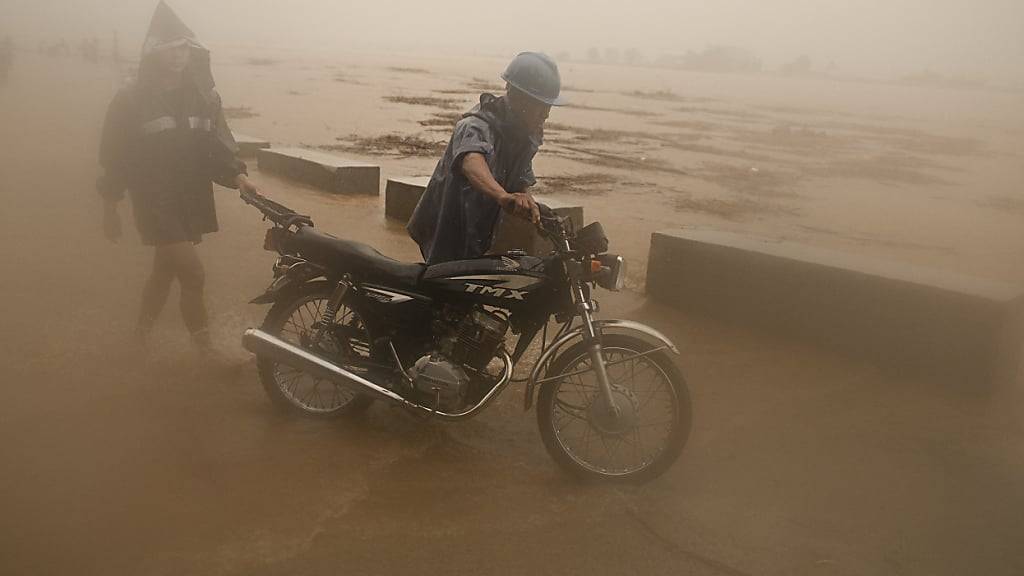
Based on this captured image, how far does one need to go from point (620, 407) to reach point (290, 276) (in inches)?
68.5

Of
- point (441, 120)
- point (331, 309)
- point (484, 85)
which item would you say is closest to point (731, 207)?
point (331, 309)

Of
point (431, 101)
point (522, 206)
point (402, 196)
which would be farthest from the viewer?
point (431, 101)

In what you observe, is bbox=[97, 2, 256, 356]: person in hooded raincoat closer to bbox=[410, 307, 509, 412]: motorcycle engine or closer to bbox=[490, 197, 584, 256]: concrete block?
bbox=[410, 307, 509, 412]: motorcycle engine

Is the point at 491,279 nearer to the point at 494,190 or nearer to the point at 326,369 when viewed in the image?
the point at 494,190

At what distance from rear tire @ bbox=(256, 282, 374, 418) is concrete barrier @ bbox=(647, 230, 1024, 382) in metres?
2.93

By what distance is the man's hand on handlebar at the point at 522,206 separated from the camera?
3807 millimetres

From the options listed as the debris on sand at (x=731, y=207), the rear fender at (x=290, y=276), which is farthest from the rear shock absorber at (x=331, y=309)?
the debris on sand at (x=731, y=207)

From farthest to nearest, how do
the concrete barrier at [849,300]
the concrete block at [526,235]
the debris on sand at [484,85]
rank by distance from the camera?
the debris on sand at [484,85]
the concrete block at [526,235]
the concrete barrier at [849,300]

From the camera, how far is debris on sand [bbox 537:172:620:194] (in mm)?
12500

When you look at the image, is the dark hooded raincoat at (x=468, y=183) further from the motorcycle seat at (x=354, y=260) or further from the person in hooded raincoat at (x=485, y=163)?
the motorcycle seat at (x=354, y=260)

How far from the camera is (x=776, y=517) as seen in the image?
3.94m

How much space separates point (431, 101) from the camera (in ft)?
90.8

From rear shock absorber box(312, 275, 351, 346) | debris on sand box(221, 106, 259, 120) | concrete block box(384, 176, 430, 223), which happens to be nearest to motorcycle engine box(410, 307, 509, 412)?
rear shock absorber box(312, 275, 351, 346)

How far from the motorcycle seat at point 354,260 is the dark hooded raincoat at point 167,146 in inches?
37.5
